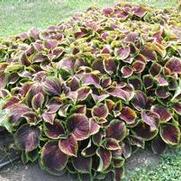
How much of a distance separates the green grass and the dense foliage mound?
11.0 ft

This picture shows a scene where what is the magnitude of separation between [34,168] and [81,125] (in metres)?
0.45

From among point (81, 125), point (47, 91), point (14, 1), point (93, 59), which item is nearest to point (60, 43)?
point (93, 59)

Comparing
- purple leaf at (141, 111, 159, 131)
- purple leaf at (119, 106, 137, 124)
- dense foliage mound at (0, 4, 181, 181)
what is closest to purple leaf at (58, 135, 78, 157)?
dense foliage mound at (0, 4, 181, 181)

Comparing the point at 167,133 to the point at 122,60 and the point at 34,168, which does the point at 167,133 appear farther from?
the point at 34,168

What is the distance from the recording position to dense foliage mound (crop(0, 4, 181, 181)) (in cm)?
361

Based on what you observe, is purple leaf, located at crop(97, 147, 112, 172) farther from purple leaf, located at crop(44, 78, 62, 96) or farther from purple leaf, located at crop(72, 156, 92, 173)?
purple leaf, located at crop(44, 78, 62, 96)

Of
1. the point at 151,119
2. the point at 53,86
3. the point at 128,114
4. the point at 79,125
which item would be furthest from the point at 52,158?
the point at 151,119

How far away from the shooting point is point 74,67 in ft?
13.2

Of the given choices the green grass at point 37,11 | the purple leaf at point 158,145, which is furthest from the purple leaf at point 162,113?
the green grass at point 37,11

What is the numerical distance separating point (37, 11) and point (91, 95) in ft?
17.3

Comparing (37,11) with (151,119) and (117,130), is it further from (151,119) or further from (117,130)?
(117,130)

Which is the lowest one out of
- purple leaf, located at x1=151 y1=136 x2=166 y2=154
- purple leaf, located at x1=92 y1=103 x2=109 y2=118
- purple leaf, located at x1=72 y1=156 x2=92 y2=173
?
purple leaf, located at x1=151 y1=136 x2=166 y2=154

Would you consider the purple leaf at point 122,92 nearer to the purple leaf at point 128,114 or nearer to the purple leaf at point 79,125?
the purple leaf at point 128,114

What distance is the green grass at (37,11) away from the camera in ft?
26.3
